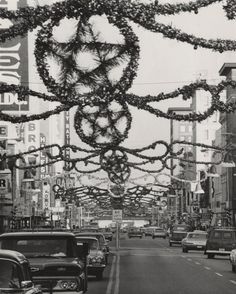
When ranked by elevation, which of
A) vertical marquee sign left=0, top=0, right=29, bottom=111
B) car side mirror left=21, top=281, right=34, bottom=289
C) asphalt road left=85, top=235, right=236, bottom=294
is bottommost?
asphalt road left=85, top=235, right=236, bottom=294

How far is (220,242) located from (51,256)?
1430 inches

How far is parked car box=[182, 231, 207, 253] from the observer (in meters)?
64.1

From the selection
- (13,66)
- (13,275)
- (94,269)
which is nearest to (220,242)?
(13,66)

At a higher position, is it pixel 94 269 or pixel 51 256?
pixel 51 256

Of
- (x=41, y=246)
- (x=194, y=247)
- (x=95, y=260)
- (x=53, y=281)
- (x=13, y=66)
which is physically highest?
(x=13, y=66)

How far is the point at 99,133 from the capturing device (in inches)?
824

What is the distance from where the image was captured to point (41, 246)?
18.3 metres

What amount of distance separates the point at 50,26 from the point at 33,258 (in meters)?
4.44

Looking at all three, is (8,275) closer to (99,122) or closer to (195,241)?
(99,122)

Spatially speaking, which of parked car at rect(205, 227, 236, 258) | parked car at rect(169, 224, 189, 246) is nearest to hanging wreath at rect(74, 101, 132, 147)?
parked car at rect(205, 227, 236, 258)

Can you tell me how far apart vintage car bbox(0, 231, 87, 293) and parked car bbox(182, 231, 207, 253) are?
4604 centimetres

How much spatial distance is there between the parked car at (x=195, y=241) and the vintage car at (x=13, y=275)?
5145 cm

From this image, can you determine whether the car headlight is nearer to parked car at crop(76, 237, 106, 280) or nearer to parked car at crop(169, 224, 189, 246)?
parked car at crop(76, 237, 106, 280)

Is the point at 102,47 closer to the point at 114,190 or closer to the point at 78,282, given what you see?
the point at 78,282
